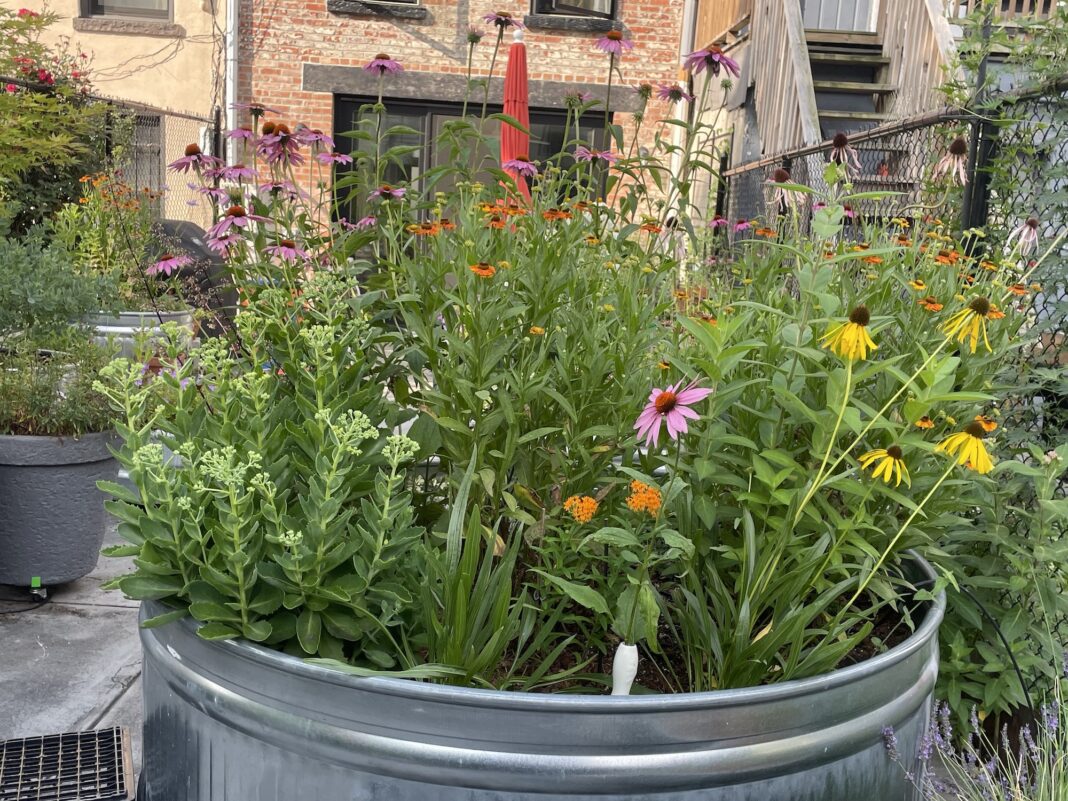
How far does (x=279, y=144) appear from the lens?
7.06 ft

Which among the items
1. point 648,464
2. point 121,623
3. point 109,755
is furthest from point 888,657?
point 121,623

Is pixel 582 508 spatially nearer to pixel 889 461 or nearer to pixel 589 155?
pixel 889 461

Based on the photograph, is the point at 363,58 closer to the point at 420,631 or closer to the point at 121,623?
the point at 121,623

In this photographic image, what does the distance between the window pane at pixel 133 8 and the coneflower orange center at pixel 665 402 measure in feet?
35.0

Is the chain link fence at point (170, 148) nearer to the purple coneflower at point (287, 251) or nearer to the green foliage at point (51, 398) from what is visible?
the green foliage at point (51, 398)

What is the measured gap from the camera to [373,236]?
2.17 metres

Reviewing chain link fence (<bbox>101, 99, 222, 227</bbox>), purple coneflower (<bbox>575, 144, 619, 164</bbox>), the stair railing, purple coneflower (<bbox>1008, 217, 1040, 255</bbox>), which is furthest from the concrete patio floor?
chain link fence (<bbox>101, 99, 222, 227</bbox>)

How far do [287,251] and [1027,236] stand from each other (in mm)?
1688

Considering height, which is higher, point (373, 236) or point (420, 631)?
point (373, 236)

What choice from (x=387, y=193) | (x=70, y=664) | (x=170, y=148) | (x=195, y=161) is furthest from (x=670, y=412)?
(x=170, y=148)

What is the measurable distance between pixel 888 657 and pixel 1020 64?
2.32 meters

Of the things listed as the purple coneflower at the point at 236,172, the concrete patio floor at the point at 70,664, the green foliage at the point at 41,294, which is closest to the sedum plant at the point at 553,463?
the purple coneflower at the point at 236,172

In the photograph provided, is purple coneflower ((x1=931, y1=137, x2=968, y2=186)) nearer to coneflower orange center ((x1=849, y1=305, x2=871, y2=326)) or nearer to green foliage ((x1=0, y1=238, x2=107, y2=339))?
coneflower orange center ((x1=849, y1=305, x2=871, y2=326))

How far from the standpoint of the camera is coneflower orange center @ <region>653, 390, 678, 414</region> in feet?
4.17
